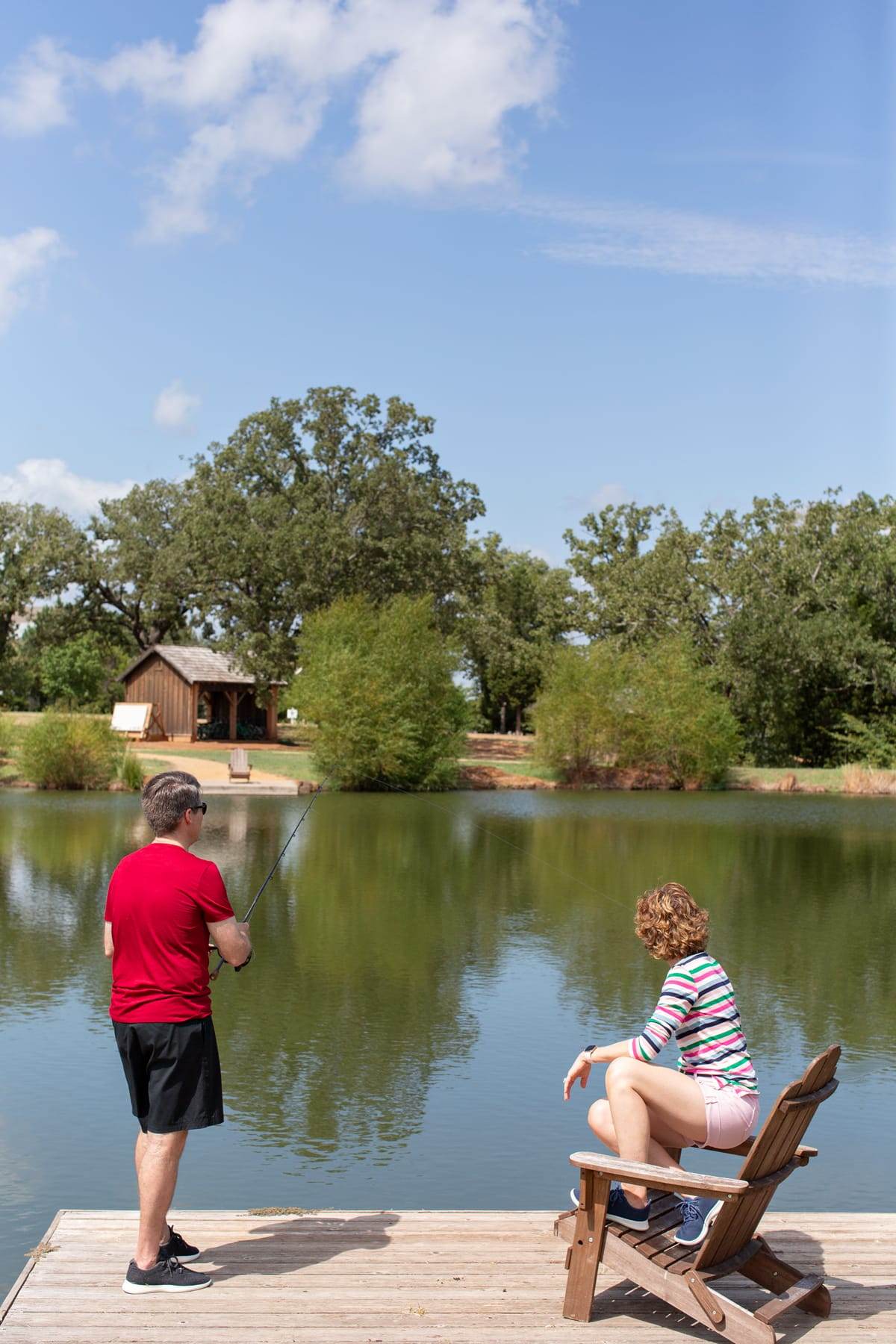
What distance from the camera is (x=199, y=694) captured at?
159ft

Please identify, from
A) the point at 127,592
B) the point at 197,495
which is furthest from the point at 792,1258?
the point at 127,592

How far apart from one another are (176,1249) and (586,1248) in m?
1.30

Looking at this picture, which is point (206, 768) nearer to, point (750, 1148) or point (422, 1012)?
point (422, 1012)

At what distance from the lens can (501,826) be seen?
85.9 feet

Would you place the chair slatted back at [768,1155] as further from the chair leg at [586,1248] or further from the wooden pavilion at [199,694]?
the wooden pavilion at [199,694]

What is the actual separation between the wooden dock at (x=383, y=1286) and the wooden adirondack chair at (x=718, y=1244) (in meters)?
0.11

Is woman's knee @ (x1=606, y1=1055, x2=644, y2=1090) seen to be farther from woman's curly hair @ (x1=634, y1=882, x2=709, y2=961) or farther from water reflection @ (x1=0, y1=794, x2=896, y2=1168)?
water reflection @ (x1=0, y1=794, x2=896, y2=1168)

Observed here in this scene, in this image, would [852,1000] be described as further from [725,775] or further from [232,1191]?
[725,775]

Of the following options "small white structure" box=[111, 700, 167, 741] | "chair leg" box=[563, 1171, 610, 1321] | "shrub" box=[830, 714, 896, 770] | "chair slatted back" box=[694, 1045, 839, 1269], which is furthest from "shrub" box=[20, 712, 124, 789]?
"chair slatted back" box=[694, 1045, 839, 1269]

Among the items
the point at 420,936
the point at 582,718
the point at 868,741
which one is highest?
the point at 582,718

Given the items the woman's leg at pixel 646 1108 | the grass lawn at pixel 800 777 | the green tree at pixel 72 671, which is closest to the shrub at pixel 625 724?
the grass lawn at pixel 800 777

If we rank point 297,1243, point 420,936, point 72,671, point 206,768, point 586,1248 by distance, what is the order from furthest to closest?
1. point 72,671
2. point 206,768
3. point 420,936
4. point 297,1243
5. point 586,1248

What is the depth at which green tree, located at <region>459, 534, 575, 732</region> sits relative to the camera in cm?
6269

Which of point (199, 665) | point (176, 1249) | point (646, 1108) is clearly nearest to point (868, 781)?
point (199, 665)
